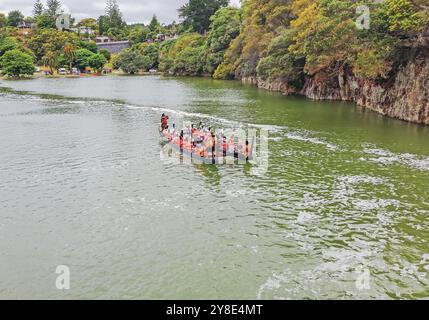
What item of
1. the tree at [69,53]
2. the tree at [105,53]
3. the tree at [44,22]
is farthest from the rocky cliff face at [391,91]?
the tree at [44,22]

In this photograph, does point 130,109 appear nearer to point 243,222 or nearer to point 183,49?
point 243,222

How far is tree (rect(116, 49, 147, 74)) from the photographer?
164 metres

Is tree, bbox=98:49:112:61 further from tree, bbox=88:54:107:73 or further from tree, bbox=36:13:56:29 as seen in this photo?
tree, bbox=36:13:56:29

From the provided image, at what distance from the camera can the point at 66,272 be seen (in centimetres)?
2008

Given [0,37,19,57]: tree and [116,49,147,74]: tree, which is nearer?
[0,37,19,57]: tree

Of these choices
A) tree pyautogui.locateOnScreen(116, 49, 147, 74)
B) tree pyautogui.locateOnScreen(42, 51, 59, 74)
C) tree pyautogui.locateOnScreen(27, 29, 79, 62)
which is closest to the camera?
tree pyautogui.locateOnScreen(42, 51, 59, 74)

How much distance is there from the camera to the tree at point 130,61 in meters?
164

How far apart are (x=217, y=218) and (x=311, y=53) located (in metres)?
45.1

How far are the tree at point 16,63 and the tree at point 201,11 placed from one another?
216 feet

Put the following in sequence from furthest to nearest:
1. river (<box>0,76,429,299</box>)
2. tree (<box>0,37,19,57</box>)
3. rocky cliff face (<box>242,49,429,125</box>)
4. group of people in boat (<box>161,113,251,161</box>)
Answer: tree (<box>0,37,19,57</box>) < rocky cliff face (<box>242,49,429,125</box>) < group of people in boat (<box>161,113,251,161</box>) < river (<box>0,76,429,299</box>)

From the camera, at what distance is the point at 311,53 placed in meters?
64.6

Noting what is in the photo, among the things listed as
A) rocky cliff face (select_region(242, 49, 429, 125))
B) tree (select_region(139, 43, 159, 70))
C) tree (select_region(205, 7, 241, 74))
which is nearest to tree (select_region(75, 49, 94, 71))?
tree (select_region(139, 43, 159, 70))

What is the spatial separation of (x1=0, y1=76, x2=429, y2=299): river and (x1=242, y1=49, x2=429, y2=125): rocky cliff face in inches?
153

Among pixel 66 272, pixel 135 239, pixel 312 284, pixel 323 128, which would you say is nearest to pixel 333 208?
pixel 312 284
